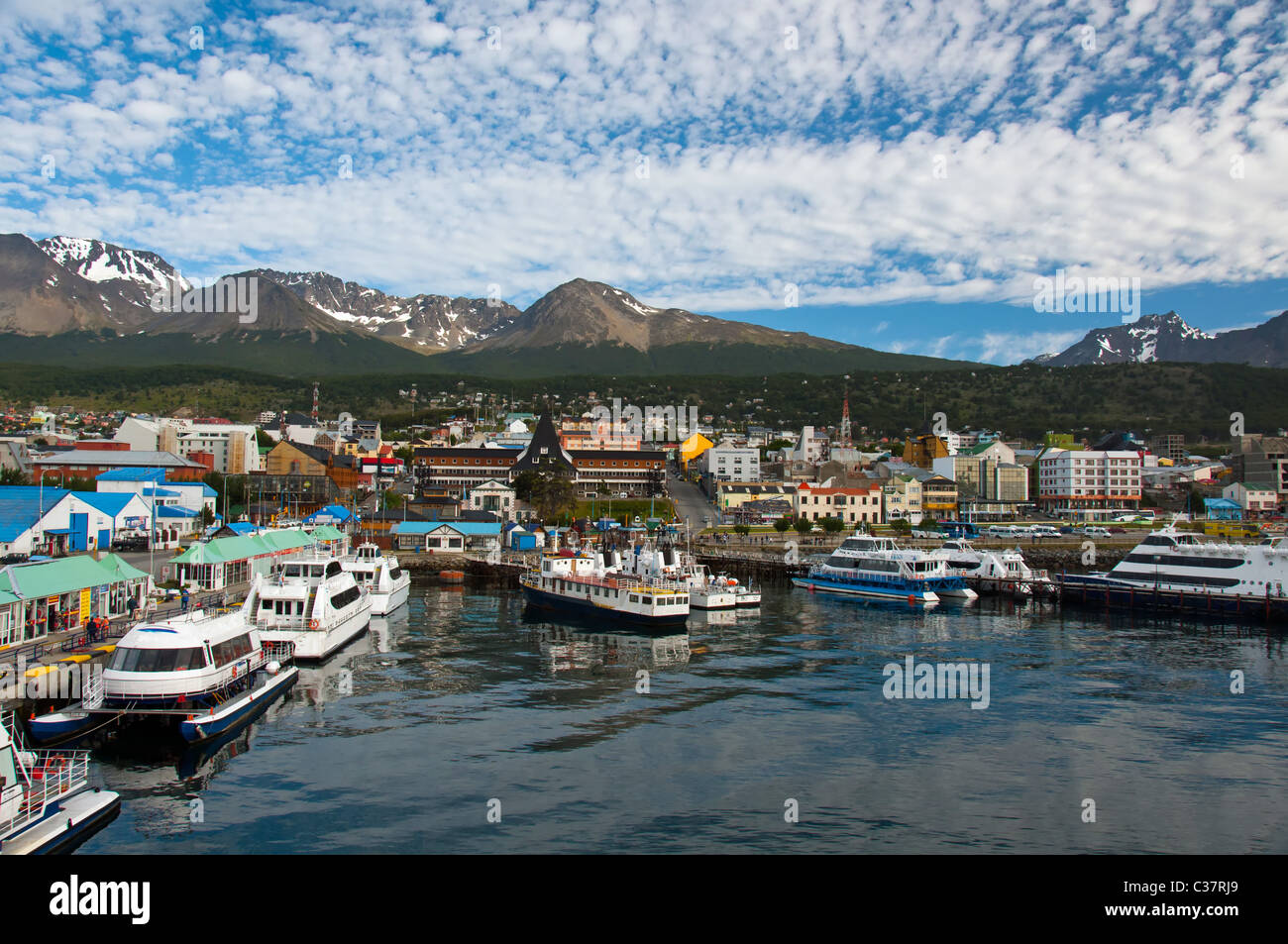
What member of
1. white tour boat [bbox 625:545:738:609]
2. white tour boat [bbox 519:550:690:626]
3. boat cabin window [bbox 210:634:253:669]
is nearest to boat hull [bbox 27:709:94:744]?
boat cabin window [bbox 210:634:253:669]

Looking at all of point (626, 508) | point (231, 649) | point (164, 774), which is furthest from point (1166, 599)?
point (626, 508)

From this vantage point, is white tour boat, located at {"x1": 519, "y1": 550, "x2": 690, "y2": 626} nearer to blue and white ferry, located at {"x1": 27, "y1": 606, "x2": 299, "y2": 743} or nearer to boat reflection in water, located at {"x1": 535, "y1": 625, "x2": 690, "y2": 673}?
boat reflection in water, located at {"x1": 535, "y1": 625, "x2": 690, "y2": 673}

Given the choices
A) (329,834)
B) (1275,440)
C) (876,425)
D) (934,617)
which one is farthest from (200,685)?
(876,425)

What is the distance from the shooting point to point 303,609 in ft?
108

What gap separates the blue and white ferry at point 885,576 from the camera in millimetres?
54250

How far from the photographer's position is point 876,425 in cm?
17150

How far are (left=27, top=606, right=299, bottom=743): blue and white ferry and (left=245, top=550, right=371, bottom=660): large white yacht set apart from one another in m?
7.47

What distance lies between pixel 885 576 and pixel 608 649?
2577cm

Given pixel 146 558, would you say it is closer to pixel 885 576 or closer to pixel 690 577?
pixel 690 577

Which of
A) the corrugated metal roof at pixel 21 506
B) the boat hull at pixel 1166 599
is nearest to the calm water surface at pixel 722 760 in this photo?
the boat hull at pixel 1166 599

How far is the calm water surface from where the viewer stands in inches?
643
